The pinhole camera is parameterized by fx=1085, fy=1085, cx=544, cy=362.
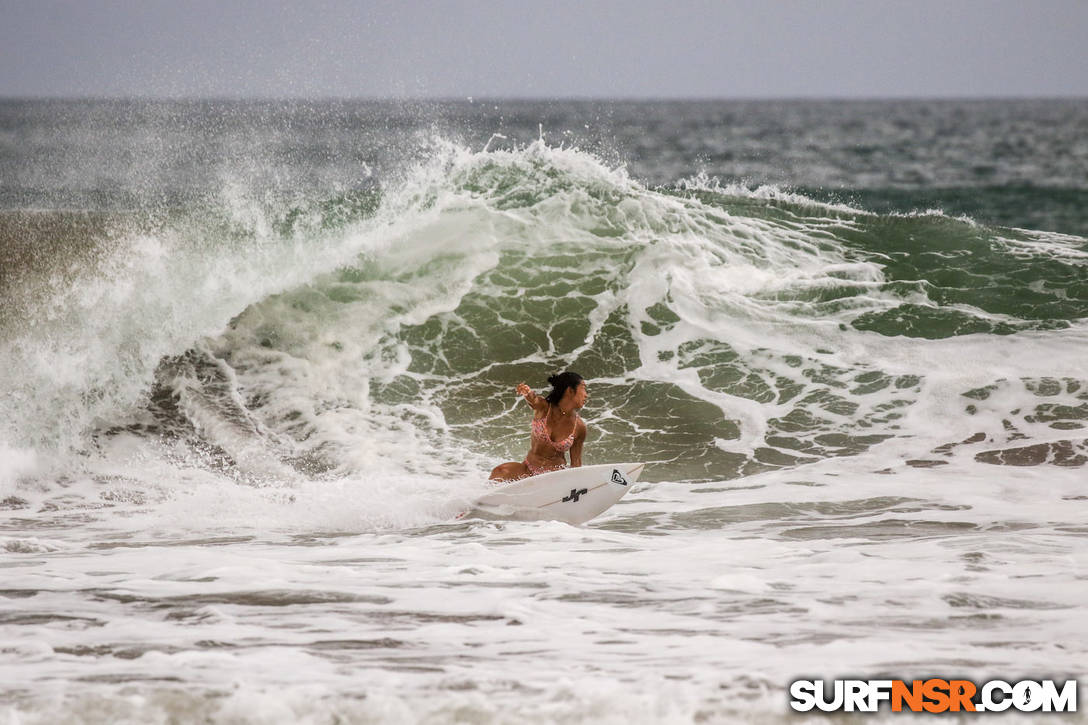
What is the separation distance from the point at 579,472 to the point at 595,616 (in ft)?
7.07

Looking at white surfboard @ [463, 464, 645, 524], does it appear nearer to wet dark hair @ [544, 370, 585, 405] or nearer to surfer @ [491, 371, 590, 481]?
surfer @ [491, 371, 590, 481]

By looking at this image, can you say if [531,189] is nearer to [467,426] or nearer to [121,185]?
[467,426]

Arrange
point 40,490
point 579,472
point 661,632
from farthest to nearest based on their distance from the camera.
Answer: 1. point 40,490
2. point 579,472
3. point 661,632

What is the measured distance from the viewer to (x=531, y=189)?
45.5 feet

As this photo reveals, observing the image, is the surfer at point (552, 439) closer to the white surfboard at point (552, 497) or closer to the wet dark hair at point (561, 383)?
the wet dark hair at point (561, 383)

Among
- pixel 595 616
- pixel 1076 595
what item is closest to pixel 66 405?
pixel 595 616

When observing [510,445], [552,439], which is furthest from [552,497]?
[510,445]

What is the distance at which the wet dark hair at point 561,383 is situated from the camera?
23.5 feet

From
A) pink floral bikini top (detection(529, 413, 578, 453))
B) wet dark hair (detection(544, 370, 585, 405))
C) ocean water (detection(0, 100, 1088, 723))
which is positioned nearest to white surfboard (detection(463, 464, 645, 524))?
ocean water (detection(0, 100, 1088, 723))

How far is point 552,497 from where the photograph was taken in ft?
23.0

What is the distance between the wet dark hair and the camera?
7156 mm

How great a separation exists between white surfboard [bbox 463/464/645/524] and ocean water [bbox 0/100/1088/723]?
0.52ft

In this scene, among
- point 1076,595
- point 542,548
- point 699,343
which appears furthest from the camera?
point 699,343

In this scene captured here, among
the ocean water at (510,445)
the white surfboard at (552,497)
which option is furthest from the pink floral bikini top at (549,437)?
the ocean water at (510,445)
